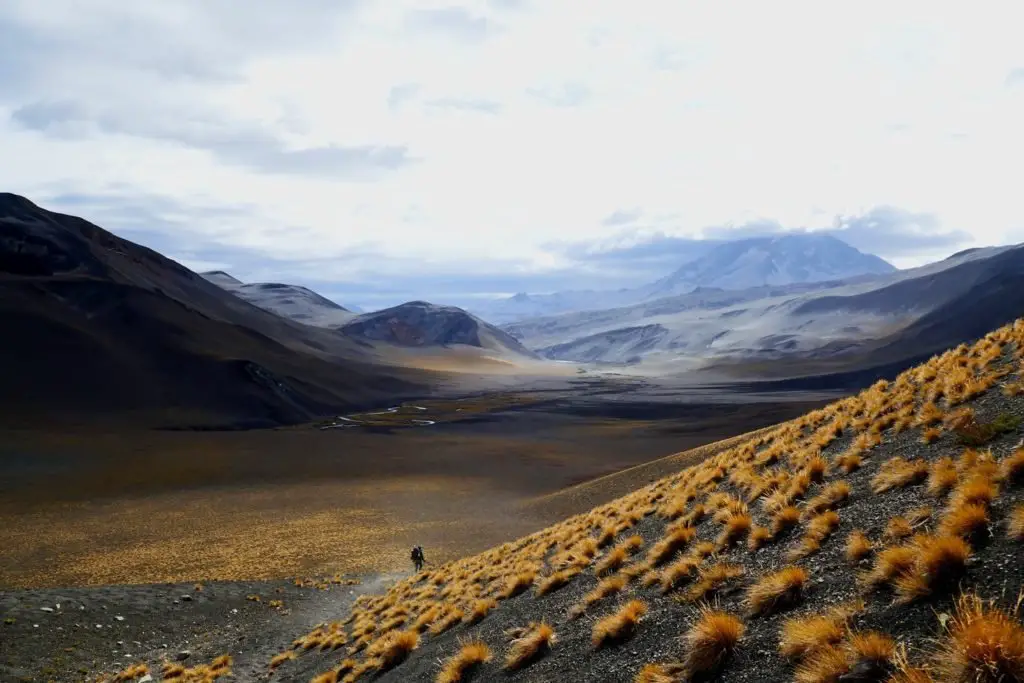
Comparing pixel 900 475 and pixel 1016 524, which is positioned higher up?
pixel 1016 524

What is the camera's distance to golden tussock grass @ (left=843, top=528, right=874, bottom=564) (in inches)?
253

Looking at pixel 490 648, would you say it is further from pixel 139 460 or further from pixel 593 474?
pixel 139 460

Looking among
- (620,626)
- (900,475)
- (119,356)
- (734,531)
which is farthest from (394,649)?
(119,356)

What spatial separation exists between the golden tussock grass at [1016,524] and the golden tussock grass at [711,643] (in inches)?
97.6

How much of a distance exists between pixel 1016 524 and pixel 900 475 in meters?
2.72

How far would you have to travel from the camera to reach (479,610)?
11.6 meters

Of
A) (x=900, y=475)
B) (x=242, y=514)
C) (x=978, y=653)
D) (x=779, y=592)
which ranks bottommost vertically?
(x=242, y=514)

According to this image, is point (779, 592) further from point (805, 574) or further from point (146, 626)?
point (146, 626)

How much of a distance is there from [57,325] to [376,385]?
2718 inches

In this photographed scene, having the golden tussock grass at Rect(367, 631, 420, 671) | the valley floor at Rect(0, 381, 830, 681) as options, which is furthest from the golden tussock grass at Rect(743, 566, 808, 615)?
the valley floor at Rect(0, 381, 830, 681)

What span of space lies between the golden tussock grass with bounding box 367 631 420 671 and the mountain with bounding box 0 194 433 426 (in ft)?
308

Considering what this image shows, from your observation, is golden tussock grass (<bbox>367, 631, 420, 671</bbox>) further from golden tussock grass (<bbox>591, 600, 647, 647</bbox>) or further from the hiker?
the hiker

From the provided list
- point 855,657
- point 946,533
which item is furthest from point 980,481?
point 855,657

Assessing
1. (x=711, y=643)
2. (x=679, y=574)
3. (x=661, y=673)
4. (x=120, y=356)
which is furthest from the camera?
(x=120, y=356)
